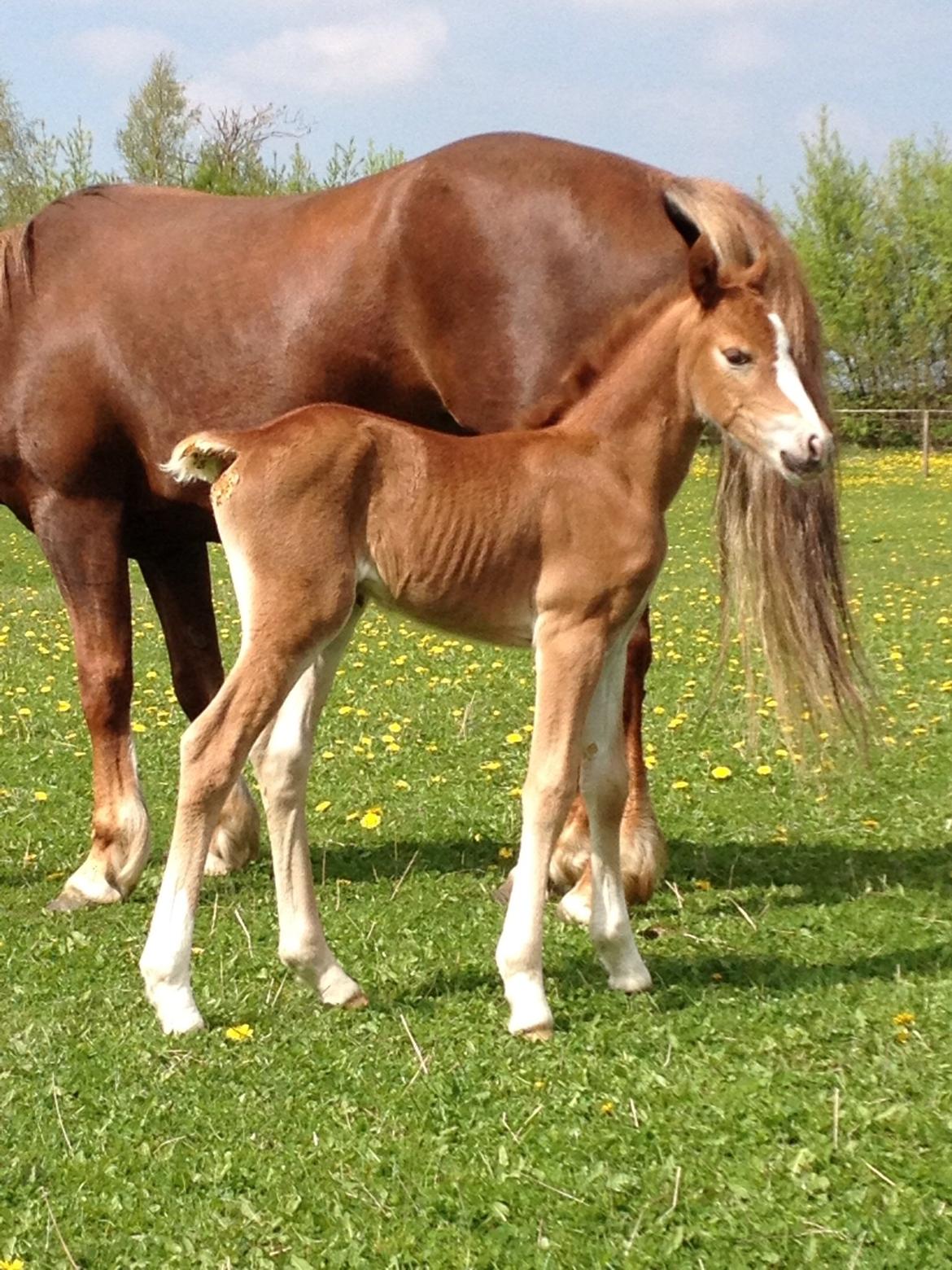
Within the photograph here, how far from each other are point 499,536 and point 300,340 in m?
1.52

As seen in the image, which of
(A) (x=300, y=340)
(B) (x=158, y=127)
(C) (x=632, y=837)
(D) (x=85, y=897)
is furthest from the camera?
(B) (x=158, y=127)

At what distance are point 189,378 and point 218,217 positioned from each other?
2.23ft

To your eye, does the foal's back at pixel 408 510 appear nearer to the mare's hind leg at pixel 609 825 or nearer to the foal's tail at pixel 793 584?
the mare's hind leg at pixel 609 825

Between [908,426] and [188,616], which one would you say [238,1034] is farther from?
[908,426]

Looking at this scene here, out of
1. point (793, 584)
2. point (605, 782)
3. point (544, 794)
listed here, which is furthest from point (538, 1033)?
point (793, 584)

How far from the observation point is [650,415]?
4.09 m

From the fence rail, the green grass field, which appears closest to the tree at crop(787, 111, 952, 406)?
the fence rail

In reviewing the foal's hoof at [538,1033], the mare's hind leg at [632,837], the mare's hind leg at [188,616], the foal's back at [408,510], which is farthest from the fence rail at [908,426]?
the foal's hoof at [538,1033]

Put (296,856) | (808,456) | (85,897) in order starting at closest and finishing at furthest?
(808,456) → (296,856) → (85,897)

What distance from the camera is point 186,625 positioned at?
6.11 metres

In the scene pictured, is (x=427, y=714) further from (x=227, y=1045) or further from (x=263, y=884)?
(x=227, y=1045)

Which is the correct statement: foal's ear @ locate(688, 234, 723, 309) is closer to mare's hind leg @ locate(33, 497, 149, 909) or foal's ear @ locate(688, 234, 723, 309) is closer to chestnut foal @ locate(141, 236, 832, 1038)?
chestnut foal @ locate(141, 236, 832, 1038)

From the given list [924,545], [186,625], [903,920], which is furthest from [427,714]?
[924,545]

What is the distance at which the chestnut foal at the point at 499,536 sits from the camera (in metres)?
3.87
